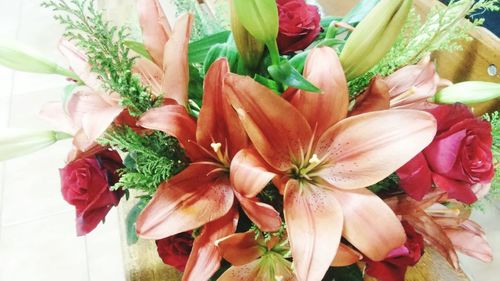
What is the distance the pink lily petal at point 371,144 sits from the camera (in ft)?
1.21

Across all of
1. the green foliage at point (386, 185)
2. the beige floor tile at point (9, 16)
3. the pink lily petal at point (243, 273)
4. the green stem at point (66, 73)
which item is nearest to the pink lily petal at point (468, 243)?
the green foliage at point (386, 185)

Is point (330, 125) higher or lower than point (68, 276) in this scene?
higher

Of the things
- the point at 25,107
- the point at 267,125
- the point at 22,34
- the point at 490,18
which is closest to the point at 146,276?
the point at 267,125

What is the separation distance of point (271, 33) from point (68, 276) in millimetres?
1212

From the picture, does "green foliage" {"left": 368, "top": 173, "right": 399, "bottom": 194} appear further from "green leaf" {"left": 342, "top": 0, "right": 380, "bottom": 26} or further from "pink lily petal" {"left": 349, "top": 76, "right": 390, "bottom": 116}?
"green leaf" {"left": 342, "top": 0, "right": 380, "bottom": 26}

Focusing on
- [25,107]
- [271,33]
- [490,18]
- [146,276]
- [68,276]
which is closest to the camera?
[271,33]

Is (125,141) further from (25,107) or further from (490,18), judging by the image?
(25,107)

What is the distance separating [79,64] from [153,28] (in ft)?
0.30

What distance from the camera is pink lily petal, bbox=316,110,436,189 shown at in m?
0.37

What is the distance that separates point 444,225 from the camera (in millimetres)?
531

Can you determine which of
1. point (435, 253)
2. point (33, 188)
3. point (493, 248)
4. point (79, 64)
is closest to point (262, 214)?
point (79, 64)

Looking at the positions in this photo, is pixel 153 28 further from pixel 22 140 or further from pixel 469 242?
pixel 469 242

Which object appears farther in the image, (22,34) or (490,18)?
(22,34)

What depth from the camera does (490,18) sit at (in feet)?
4.01
